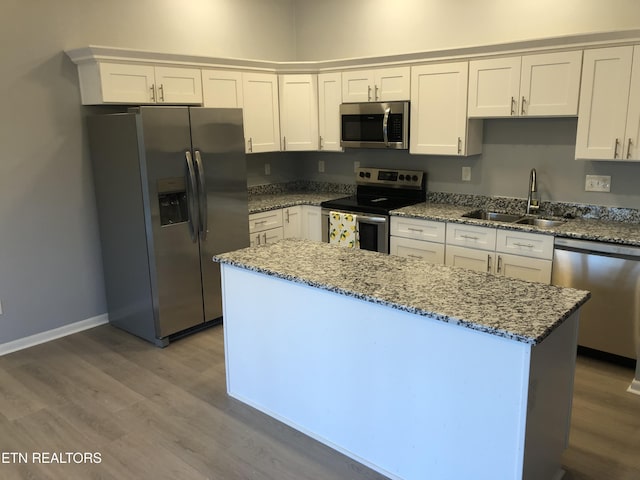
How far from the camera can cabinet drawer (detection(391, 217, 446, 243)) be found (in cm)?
414

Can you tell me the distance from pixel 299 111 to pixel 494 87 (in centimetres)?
188

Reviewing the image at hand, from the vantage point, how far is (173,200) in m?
3.86

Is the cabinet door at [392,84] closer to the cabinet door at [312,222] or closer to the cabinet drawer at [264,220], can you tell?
the cabinet door at [312,222]

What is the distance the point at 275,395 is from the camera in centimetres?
286

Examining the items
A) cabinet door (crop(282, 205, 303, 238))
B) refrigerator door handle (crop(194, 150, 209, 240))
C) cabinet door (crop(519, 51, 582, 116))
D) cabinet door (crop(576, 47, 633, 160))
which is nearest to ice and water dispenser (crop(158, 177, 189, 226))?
refrigerator door handle (crop(194, 150, 209, 240))

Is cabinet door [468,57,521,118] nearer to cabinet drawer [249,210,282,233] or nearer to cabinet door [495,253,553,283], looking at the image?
cabinet door [495,253,553,283]

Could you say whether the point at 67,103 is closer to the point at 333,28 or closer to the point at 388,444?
the point at 333,28

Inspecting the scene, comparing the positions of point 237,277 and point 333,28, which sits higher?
point 333,28

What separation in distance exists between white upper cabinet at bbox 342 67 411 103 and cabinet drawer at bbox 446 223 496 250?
1.23 meters

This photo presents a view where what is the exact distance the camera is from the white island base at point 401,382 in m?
1.95

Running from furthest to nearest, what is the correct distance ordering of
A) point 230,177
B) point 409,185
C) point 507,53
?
point 409,185
point 230,177
point 507,53

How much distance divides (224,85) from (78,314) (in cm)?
228

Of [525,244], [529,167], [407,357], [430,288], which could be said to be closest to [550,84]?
[529,167]

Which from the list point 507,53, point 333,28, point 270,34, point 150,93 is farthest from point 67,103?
point 507,53
